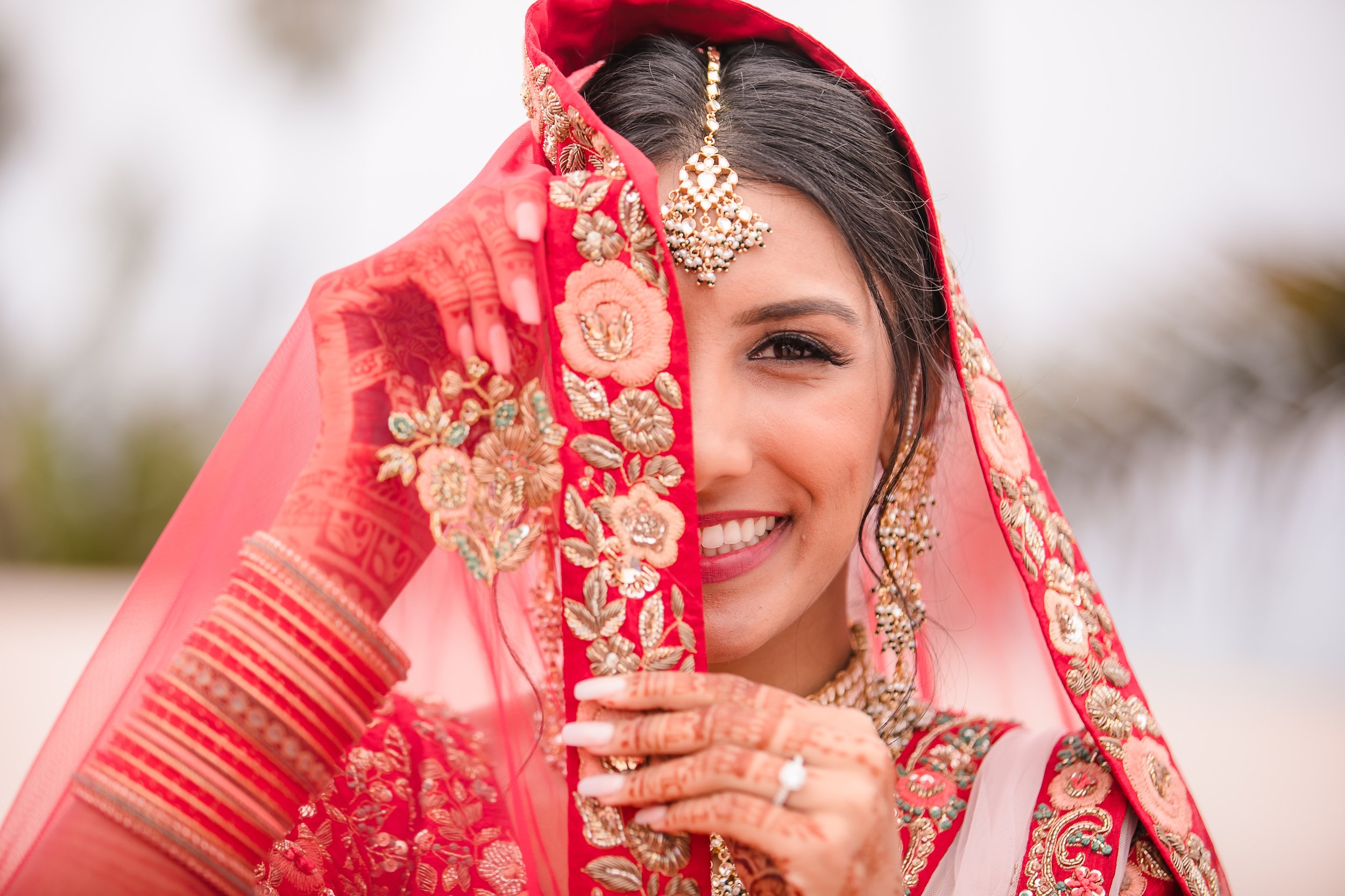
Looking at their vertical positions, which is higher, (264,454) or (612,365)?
(612,365)

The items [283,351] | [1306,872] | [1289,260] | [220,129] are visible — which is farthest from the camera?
[220,129]

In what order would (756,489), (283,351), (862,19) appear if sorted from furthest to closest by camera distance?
(862,19)
(756,489)
(283,351)

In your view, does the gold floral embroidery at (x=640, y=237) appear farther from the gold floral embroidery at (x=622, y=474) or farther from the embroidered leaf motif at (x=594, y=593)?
the embroidered leaf motif at (x=594, y=593)

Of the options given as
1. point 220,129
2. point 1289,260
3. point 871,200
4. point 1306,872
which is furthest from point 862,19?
point 1306,872

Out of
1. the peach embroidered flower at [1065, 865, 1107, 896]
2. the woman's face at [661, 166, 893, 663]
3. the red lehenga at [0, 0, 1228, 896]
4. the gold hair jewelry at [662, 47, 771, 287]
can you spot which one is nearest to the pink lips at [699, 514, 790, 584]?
the woman's face at [661, 166, 893, 663]

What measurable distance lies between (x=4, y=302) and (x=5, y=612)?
135 centimetres

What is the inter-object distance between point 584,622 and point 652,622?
A: 0.06 metres

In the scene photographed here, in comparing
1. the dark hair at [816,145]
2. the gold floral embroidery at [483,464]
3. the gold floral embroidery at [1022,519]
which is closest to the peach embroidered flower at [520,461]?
the gold floral embroidery at [483,464]

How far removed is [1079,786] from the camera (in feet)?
3.72

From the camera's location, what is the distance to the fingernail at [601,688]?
2.68 ft

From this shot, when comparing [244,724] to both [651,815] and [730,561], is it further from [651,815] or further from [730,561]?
[730,561]

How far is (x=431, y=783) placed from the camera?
43.9 inches

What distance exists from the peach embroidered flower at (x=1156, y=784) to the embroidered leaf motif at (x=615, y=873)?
23.4 inches

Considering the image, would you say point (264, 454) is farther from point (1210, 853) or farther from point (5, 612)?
point (5, 612)
